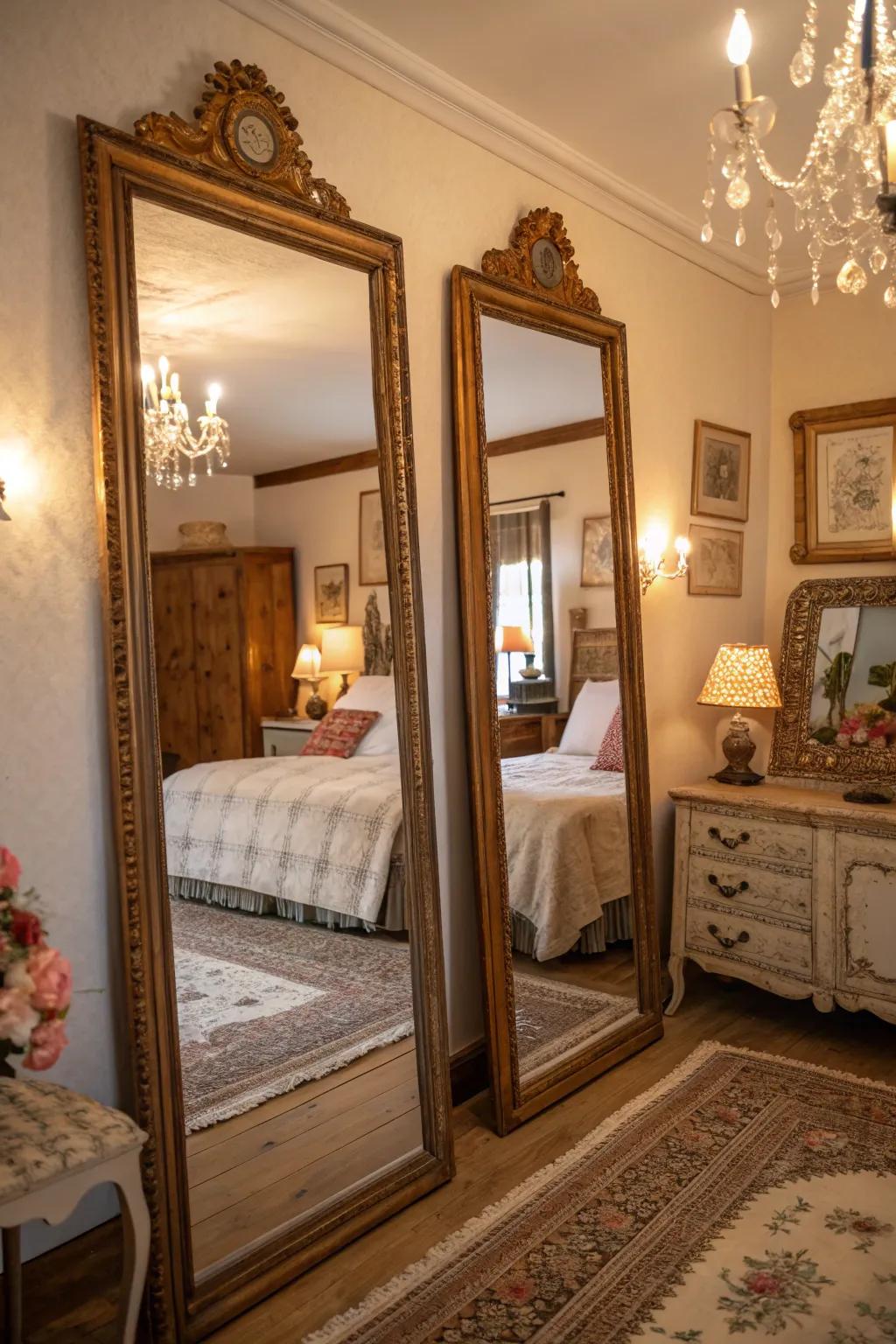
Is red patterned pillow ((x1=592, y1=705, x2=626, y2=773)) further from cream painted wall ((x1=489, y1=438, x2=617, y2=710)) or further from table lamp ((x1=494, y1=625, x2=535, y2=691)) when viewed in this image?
table lamp ((x1=494, y1=625, x2=535, y2=691))

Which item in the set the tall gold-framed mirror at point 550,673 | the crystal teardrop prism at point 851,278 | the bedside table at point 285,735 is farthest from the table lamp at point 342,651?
the crystal teardrop prism at point 851,278

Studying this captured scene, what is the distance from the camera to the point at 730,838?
11.8ft

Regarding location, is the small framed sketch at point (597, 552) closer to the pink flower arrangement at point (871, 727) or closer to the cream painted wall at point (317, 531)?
the cream painted wall at point (317, 531)

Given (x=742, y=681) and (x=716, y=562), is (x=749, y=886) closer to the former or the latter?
(x=742, y=681)

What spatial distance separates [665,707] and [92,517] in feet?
7.86

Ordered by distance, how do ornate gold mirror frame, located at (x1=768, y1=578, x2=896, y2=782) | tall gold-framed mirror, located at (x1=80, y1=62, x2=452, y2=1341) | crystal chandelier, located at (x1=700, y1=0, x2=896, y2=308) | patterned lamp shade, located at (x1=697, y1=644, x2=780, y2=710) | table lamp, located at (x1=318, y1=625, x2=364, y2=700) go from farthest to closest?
1. ornate gold mirror frame, located at (x1=768, y1=578, x2=896, y2=782)
2. patterned lamp shade, located at (x1=697, y1=644, x2=780, y2=710)
3. table lamp, located at (x1=318, y1=625, x2=364, y2=700)
4. tall gold-framed mirror, located at (x1=80, y1=62, x2=452, y2=1341)
5. crystal chandelier, located at (x1=700, y1=0, x2=896, y2=308)

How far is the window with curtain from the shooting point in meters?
2.95

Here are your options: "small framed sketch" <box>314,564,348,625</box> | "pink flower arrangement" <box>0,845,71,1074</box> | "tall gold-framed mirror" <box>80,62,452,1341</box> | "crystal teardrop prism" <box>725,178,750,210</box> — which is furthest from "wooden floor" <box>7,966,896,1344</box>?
"crystal teardrop prism" <box>725,178,750,210</box>

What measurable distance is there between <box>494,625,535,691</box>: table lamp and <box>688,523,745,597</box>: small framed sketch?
114 centimetres

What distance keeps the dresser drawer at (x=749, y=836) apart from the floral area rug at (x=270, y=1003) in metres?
1.46

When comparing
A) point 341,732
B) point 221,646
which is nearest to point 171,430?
point 221,646

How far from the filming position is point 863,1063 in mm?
3248

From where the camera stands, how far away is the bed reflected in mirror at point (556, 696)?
298 centimetres

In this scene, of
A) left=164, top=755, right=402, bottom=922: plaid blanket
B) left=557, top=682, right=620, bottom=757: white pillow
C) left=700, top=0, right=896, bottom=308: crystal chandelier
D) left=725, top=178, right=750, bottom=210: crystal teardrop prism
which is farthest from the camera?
left=557, top=682, right=620, bottom=757: white pillow
